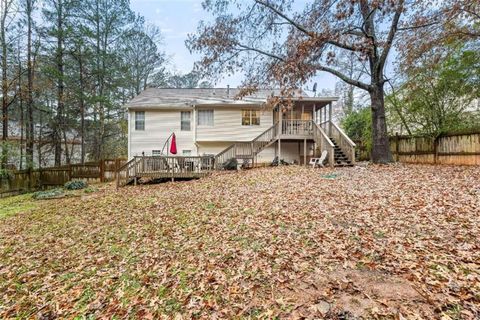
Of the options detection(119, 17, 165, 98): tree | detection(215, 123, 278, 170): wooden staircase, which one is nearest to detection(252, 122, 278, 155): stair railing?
detection(215, 123, 278, 170): wooden staircase

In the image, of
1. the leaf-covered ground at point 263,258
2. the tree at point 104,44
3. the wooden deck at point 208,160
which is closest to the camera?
the leaf-covered ground at point 263,258

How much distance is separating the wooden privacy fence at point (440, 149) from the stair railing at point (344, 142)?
304 cm

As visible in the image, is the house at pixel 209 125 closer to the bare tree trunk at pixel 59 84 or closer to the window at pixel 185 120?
the window at pixel 185 120

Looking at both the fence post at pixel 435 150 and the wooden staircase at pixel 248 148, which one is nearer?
the fence post at pixel 435 150

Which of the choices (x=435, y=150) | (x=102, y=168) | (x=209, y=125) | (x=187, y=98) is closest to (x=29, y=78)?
(x=102, y=168)

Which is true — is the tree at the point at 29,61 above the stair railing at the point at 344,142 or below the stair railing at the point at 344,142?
above

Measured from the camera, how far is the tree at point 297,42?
10.5 metres

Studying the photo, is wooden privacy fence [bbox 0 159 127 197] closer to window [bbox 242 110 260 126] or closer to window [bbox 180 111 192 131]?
window [bbox 180 111 192 131]

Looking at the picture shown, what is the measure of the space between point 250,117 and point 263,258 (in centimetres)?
1446

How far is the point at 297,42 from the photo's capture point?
11.1 metres

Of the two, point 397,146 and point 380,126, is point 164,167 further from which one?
point 397,146

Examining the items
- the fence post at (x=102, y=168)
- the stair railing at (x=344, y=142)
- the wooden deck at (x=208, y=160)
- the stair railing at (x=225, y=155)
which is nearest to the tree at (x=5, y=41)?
the fence post at (x=102, y=168)

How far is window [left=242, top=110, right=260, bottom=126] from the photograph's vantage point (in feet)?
57.7

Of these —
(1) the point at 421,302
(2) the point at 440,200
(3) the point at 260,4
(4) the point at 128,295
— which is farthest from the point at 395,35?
(4) the point at 128,295
